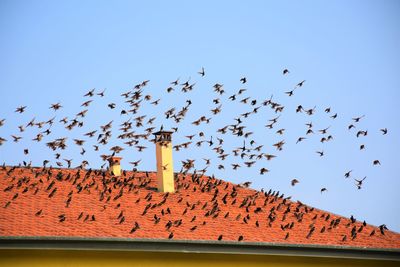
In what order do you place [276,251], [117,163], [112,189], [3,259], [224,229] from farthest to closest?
[117,163] < [112,189] < [224,229] < [276,251] < [3,259]

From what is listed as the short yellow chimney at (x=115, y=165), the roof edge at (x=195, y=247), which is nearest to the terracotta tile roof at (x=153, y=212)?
the short yellow chimney at (x=115, y=165)

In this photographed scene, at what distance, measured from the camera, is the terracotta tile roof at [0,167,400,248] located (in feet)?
77.9

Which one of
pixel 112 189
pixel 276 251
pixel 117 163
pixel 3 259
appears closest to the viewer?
pixel 3 259

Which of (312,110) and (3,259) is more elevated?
(312,110)

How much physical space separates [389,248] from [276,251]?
3.12m

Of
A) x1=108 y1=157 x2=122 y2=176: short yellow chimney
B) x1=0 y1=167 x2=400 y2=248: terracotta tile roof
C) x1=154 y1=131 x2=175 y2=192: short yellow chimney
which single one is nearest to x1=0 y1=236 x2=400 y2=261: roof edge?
x1=0 y1=167 x2=400 y2=248: terracotta tile roof

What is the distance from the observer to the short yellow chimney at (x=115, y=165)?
30922 mm

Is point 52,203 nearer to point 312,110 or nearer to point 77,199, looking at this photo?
point 77,199

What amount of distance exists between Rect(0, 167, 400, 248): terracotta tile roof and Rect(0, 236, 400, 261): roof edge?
745mm

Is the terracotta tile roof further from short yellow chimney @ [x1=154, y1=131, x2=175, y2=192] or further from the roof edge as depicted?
the roof edge

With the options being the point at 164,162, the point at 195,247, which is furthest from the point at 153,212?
the point at 195,247

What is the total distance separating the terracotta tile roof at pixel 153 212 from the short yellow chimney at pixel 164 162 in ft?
1.14

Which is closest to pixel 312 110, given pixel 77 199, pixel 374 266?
pixel 374 266

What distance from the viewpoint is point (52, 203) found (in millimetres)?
25609
